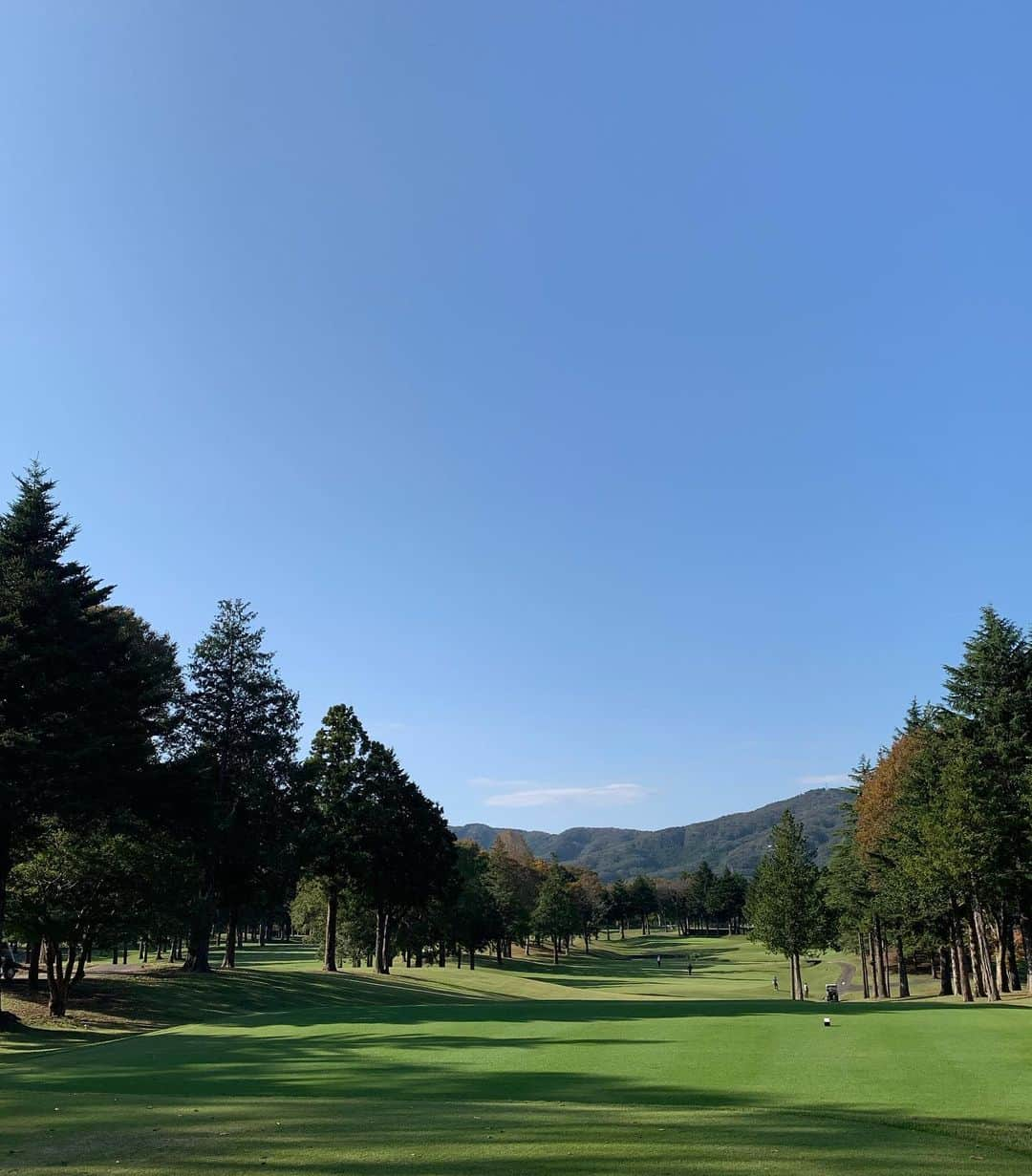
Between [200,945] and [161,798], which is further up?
[161,798]

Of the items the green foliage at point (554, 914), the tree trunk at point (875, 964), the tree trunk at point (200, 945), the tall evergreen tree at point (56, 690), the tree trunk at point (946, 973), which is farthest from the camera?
the green foliage at point (554, 914)

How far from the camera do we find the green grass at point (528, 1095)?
972 cm

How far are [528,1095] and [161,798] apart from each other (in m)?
26.8

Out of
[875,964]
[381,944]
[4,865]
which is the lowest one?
[875,964]

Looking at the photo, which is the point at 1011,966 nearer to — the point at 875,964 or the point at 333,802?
the point at 875,964

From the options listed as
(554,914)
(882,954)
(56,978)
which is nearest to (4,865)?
(56,978)

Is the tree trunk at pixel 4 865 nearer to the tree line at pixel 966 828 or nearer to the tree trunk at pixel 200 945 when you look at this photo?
the tree trunk at pixel 200 945

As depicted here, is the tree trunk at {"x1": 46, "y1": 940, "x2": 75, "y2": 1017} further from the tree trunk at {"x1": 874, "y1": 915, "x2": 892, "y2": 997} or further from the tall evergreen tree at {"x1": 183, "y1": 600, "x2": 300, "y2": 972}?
the tree trunk at {"x1": 874, "y1": 915, "x2": 892, "y2": 997}

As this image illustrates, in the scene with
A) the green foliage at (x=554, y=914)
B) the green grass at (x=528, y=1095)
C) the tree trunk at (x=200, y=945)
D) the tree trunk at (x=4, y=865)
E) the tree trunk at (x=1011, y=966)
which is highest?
the tree trunk at (x=4, y=865)

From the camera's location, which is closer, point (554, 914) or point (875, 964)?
point (875, 964)

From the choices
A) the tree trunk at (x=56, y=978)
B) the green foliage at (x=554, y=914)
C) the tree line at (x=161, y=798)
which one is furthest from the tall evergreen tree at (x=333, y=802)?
the green foliage at (x=554, y=914)

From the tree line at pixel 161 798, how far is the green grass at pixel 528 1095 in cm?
523

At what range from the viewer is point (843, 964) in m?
106

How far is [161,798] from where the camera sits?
36406 mm
